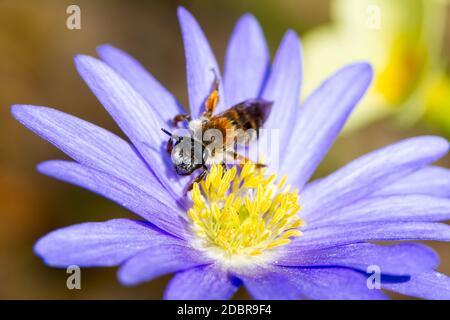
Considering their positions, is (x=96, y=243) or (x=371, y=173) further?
(x=371, y=173)

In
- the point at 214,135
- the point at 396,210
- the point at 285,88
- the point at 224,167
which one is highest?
the point at 285,88

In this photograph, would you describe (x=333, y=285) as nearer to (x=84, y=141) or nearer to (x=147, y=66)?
(x=84, y=141)

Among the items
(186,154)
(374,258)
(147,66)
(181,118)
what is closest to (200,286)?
(374,258)

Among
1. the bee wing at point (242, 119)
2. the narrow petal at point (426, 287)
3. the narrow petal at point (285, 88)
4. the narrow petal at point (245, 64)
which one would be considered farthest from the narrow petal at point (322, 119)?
the narrow petal at point (426, 287)

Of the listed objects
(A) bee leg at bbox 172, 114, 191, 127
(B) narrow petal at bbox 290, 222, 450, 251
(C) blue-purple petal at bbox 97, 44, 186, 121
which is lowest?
(B) narrow petal at bbox 290, 222, 450, 251

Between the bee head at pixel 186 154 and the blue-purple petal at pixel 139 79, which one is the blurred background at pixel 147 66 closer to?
the blue-purple petal at pixel 139 79

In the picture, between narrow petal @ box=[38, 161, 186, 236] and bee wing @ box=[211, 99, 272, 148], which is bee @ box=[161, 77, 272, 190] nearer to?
bee wing @ box=[211, 99, 272, 148]

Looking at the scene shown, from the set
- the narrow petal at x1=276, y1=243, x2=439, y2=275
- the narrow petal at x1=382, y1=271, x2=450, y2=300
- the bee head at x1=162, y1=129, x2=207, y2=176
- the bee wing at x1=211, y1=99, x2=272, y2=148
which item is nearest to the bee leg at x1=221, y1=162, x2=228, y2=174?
the bee wing at x1=211, y1=99, x2=272, y2=148
